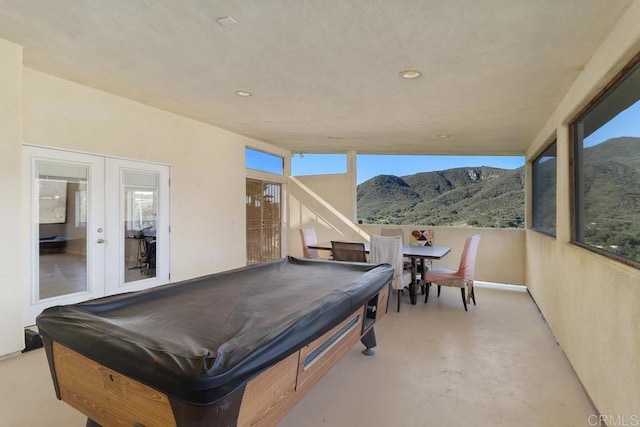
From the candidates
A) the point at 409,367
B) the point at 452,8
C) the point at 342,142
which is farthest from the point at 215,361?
the point at 342,142

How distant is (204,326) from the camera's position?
1591 millimetres

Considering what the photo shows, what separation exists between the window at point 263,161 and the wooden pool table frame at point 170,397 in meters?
4.71

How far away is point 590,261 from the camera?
221 cm

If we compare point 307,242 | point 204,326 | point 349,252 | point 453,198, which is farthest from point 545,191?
point 204,326

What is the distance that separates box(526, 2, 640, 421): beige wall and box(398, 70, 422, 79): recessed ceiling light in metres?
1.22

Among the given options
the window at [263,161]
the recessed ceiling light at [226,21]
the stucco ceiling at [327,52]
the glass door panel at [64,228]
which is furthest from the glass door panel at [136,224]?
the recessed ceiling light at [226,21]

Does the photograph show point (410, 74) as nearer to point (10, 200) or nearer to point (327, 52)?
point (327, 52)

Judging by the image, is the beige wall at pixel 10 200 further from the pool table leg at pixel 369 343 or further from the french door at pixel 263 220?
the french door at pixel 263 220

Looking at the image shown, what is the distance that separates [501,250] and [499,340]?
2.90 m

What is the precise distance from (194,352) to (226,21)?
2.00 meters

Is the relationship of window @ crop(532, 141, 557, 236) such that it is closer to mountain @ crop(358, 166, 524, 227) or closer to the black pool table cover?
mountain @ crop(358, 166, 524, 227)

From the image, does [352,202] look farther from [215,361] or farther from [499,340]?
[215,361]

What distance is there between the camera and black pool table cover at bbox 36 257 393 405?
108cm

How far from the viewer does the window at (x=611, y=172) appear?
1857mm
